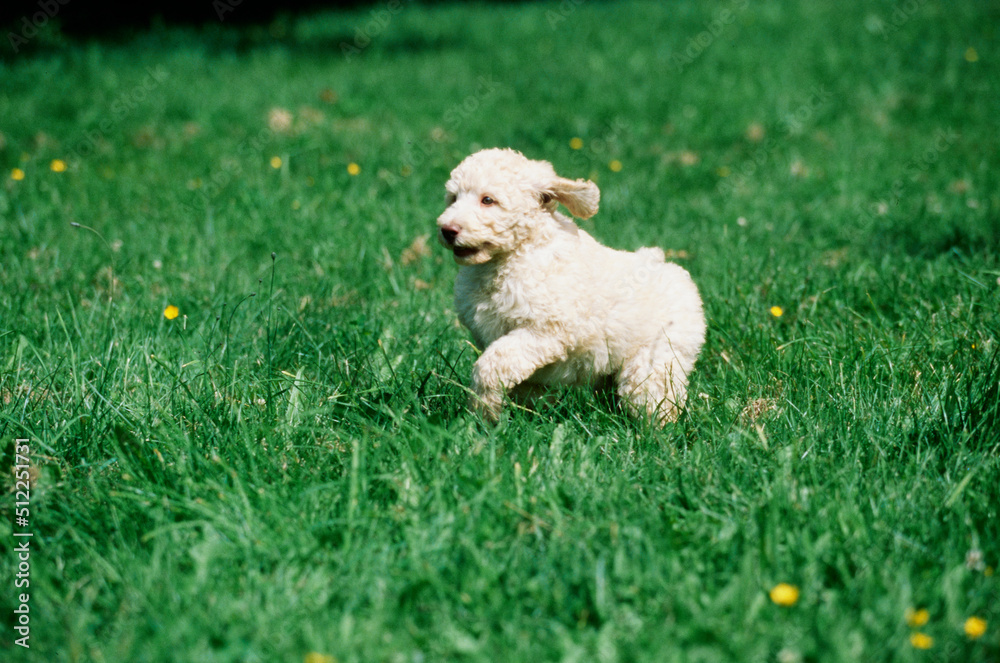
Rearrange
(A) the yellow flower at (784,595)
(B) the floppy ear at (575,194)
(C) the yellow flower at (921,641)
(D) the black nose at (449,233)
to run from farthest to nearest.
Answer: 1. (B) the floppy ear at (575,194)
2. (D) the black nose at (449,233)
3. (A) the yellow flower at (784,595)
4. (C) the yellow flower at (921,641)

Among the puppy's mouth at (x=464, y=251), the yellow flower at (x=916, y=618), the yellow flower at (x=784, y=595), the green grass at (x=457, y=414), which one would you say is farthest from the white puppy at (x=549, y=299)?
the yellow flower at (x=916, y=618)

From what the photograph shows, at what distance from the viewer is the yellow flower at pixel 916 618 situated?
1.85 meters

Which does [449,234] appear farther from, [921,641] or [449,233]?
[921,641]

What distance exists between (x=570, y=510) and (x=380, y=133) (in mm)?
5087

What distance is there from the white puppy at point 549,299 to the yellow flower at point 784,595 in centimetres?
94

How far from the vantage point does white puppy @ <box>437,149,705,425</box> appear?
107 inches

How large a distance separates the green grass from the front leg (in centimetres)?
12

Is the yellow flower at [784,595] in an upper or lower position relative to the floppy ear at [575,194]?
lower

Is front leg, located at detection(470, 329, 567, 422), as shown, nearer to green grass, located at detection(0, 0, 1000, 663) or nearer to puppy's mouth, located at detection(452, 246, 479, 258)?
green grass, located at detection(0, 0, 1000, 663)

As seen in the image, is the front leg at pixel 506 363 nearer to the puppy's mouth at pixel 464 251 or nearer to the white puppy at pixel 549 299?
the white puppy at pixel 549 299

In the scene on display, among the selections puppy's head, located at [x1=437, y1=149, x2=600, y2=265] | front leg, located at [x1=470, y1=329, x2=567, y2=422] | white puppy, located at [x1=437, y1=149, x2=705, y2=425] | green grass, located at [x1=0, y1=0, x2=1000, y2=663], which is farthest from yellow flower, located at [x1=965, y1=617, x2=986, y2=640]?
puppy's head, located at [x1=437, y1=149, x2=600, y2=265]

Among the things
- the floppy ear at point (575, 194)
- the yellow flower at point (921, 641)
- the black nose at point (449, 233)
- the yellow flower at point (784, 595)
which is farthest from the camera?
the floppy ear at point (575, 194)

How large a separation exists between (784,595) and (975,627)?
397 millimetres

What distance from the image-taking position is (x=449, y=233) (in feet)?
8.70
